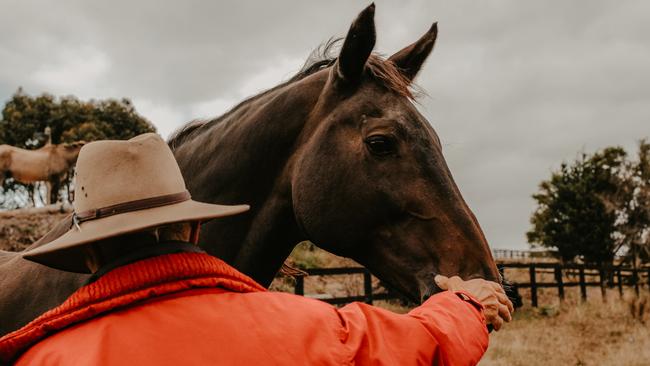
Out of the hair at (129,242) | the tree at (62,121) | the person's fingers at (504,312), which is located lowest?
the person's fingers at (504,312)

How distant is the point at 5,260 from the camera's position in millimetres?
3420

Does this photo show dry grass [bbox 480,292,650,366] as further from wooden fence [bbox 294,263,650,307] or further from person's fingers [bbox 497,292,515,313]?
person's fingers [bbox 497,292,515,313]

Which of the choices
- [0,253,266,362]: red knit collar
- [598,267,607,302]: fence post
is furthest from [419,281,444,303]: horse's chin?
[598,267,607,302]: fence post

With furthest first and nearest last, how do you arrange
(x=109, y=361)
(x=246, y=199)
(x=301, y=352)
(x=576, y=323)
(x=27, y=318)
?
(x=576, y=323) → (x=246, y=199) → (x=27, y=318) → (x=301, y=352) → (x=109, y=361)

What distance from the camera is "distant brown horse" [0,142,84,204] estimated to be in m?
20.0

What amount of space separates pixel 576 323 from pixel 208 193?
14845mm

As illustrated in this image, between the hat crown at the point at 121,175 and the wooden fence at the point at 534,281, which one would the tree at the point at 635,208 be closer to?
the wooden fence at the point at 534,281

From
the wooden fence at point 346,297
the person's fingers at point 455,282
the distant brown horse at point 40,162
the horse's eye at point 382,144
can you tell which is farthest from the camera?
the distant brown horse at point 40,162

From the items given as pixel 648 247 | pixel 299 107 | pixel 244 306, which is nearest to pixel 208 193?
pixel 299 107

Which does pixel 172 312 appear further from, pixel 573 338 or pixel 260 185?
pixel 573 338

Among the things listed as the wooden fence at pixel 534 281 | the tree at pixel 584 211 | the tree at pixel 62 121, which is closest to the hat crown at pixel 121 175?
the wooden fence at pixel 534 281

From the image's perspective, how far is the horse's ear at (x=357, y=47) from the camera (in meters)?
2.58

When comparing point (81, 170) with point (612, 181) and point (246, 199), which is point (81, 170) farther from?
point (612, 181)

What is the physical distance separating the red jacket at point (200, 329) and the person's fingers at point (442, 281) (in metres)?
0.55
